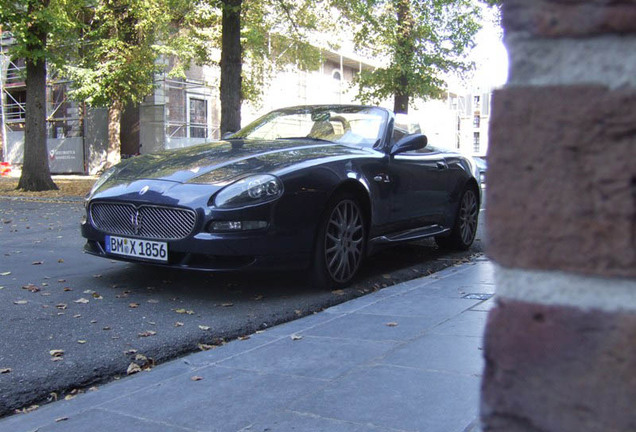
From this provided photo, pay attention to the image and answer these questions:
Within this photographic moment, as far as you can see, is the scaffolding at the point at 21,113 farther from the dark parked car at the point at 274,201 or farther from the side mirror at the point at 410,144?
the side mirror at the point at 410,144

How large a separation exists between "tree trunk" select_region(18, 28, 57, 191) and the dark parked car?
13.0 m

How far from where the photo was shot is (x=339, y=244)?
545cm

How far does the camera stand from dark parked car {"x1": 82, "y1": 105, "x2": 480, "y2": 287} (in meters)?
4.86

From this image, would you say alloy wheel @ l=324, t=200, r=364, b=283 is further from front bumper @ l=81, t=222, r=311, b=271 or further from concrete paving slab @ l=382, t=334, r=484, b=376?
concrete paving slab @ l=382, t=334, r=484, b=376

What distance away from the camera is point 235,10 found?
13.3 m

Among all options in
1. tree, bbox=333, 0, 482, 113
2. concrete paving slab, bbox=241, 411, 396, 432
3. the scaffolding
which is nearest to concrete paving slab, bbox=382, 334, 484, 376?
concrete paving slab, bbox=241, 411, 396, 432

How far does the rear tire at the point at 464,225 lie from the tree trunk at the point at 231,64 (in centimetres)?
740

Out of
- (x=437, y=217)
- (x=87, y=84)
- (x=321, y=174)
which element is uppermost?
(x=87, y=84)

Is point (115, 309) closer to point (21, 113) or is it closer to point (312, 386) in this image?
point (312, 386)

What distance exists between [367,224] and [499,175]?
5.22 m

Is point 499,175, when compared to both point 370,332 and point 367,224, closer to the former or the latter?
point 370,332

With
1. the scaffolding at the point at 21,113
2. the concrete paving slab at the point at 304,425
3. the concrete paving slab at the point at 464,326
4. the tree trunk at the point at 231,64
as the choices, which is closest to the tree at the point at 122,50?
the scaffolding at the point at 21,113

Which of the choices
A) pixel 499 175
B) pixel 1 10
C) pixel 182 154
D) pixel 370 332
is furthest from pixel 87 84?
pixel 499 175

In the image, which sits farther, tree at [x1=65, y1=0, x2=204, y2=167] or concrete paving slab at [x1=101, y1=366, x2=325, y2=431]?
tree at [x1=65, y1=0, x2=204, y2=167]
